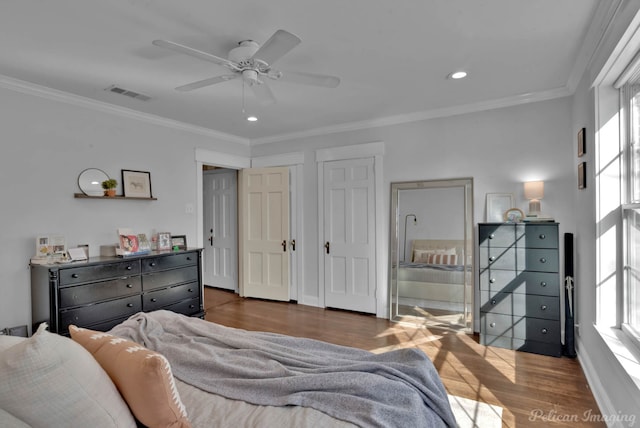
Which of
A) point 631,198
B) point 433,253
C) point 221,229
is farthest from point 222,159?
point 631,198

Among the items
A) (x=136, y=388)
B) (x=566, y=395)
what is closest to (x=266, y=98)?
(x=136, y=388)

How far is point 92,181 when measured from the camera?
3.55 meters

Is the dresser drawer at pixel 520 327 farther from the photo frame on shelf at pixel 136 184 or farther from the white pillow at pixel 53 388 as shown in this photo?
the photo frame on shelf at pixel 136 184

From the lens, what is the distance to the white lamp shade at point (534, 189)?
3383mm

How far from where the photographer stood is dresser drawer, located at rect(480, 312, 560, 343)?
312cm

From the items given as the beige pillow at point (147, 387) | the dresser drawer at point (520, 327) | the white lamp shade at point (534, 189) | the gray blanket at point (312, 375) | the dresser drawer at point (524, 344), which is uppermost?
the white lamp shade at point (534, 189)

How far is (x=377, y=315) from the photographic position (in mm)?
4395

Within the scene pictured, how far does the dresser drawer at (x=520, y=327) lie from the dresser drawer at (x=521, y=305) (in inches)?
1.8

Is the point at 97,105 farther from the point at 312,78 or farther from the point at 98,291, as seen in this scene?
the point at 312,78

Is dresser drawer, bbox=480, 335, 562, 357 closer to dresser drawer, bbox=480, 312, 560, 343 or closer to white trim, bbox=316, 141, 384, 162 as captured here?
dresser drawer, bbox=480, 312, 560, 343

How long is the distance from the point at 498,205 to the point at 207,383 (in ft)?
11.1

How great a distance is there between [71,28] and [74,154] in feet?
5.36

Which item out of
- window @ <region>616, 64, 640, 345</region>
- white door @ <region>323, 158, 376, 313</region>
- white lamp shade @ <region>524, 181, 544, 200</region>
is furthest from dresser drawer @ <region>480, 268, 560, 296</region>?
white door @ <region>323, 158, 376, 313</region>

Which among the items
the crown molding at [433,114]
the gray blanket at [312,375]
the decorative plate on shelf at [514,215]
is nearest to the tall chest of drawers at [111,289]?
the gray blanket at [312,375]
